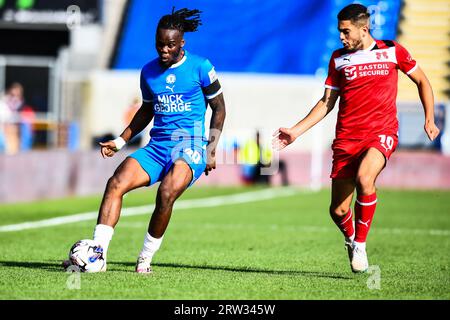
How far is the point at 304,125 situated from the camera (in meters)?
9.51

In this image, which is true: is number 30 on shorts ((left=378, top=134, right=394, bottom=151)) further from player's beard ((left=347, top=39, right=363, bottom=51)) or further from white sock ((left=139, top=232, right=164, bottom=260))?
white sock ((left=139, top=232, right=164, bottom=260))

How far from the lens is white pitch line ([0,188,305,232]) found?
15546 mm

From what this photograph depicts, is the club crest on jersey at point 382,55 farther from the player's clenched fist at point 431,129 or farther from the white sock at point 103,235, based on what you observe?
the white sock at point 103,235

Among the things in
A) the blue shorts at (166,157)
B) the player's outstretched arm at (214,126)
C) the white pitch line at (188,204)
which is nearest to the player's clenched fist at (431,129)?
the player's outstretched arm at (214,126)

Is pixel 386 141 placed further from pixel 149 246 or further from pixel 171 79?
pixel 149 246

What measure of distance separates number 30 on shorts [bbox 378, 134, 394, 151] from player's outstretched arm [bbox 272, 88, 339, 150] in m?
0.63

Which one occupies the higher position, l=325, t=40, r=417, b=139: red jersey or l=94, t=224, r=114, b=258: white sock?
l=325, t=40, r=417, b=139: red jersey

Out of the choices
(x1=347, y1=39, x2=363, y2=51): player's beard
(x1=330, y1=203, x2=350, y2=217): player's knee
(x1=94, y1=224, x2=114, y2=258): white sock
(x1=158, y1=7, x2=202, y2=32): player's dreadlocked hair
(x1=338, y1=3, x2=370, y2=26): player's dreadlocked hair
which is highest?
(x1=338, y1=3, x2=370, y2=26): player's dreadlocked hair

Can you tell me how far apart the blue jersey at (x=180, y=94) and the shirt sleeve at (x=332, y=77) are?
3.51 ft

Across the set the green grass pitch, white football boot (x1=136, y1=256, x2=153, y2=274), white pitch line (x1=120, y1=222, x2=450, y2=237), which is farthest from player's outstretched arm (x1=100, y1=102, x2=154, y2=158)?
white pitch line (x1=120, y1=222, x2=450, y2=237)

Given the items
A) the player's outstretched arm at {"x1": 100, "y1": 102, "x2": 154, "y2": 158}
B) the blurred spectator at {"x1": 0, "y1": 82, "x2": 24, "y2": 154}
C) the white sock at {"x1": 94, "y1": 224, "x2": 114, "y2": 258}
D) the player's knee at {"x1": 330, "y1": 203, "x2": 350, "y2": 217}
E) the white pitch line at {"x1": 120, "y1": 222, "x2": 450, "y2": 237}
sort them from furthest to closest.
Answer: the blurred spectator at {"x1": 0, "y1": 82, "x2": 24, "y2": 154} → the white pitch line at {"x1": 120, "y1": 222, "x2": 450, "y2": 237} → the player's knee at {"x1": 330, "y1": 203, "x2": 350, "y2": 217} → the player's outstretched arm at {"x1": 100, "y1": 102, "x2": 154, "y2": 158} → the white sock at {"x1": 94, "y1": 224, "x2": 114, "y2": 258}

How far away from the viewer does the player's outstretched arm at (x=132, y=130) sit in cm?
941
